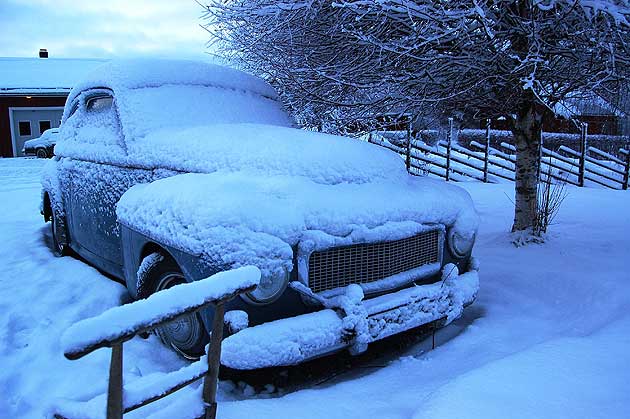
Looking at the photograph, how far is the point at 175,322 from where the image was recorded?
2795 millimetres

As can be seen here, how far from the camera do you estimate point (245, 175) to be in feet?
9.55

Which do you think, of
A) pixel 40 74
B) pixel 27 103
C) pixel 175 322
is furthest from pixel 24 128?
pixel 175 322

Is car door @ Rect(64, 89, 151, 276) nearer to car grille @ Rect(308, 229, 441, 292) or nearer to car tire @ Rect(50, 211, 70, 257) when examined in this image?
car tire @ Rect(50, 211, 70, 257)

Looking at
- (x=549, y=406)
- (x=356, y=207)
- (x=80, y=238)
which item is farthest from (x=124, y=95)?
(x=549, y=406)

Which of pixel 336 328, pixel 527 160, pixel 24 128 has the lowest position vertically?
pixel 336 328

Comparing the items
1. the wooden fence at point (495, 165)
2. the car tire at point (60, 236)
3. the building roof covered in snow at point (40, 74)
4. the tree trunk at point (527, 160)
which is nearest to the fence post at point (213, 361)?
the car tire at point (60, 236)

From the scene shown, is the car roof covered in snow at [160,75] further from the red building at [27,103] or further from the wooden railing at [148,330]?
the red building at [27,103]

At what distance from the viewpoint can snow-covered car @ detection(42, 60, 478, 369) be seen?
233 centimetres

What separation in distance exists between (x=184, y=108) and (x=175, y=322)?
1.89 metres

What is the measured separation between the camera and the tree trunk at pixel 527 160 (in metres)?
5.36

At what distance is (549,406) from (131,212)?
236cm

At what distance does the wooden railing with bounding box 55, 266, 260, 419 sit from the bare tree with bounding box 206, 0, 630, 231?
9.46 feet

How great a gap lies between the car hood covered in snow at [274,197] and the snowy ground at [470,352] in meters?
0.70

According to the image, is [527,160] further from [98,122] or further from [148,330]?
[148,330]
